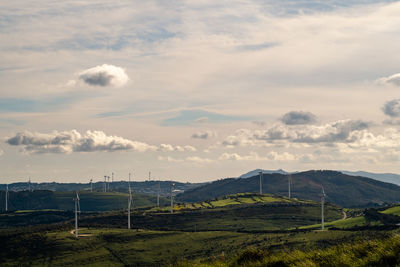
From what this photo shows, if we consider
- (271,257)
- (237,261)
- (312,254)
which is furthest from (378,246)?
(237,261)

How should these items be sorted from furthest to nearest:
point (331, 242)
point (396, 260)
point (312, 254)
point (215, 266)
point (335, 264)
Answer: point (331, 242) < point (215, 266) < point (312, 254) < point (335, 264) < point (396, 260)

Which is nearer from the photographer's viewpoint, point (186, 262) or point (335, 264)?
point (335, 264)

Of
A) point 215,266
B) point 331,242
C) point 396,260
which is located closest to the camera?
point 396,260

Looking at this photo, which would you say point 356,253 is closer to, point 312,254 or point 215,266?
point 312,254

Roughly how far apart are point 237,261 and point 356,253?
7703mm

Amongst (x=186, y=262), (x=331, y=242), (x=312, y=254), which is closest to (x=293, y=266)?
(x=312, y=254)

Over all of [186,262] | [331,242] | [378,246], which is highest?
[378,246]

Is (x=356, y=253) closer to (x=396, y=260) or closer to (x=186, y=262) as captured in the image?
(x=396, y=260)

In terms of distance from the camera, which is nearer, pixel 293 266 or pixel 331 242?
pixel 293 266

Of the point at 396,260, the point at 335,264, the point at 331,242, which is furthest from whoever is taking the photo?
the point at 331,242

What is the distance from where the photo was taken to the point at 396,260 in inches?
898

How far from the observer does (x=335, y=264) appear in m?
24.4

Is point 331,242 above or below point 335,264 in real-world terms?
below

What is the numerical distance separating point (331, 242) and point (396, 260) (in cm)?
17947
